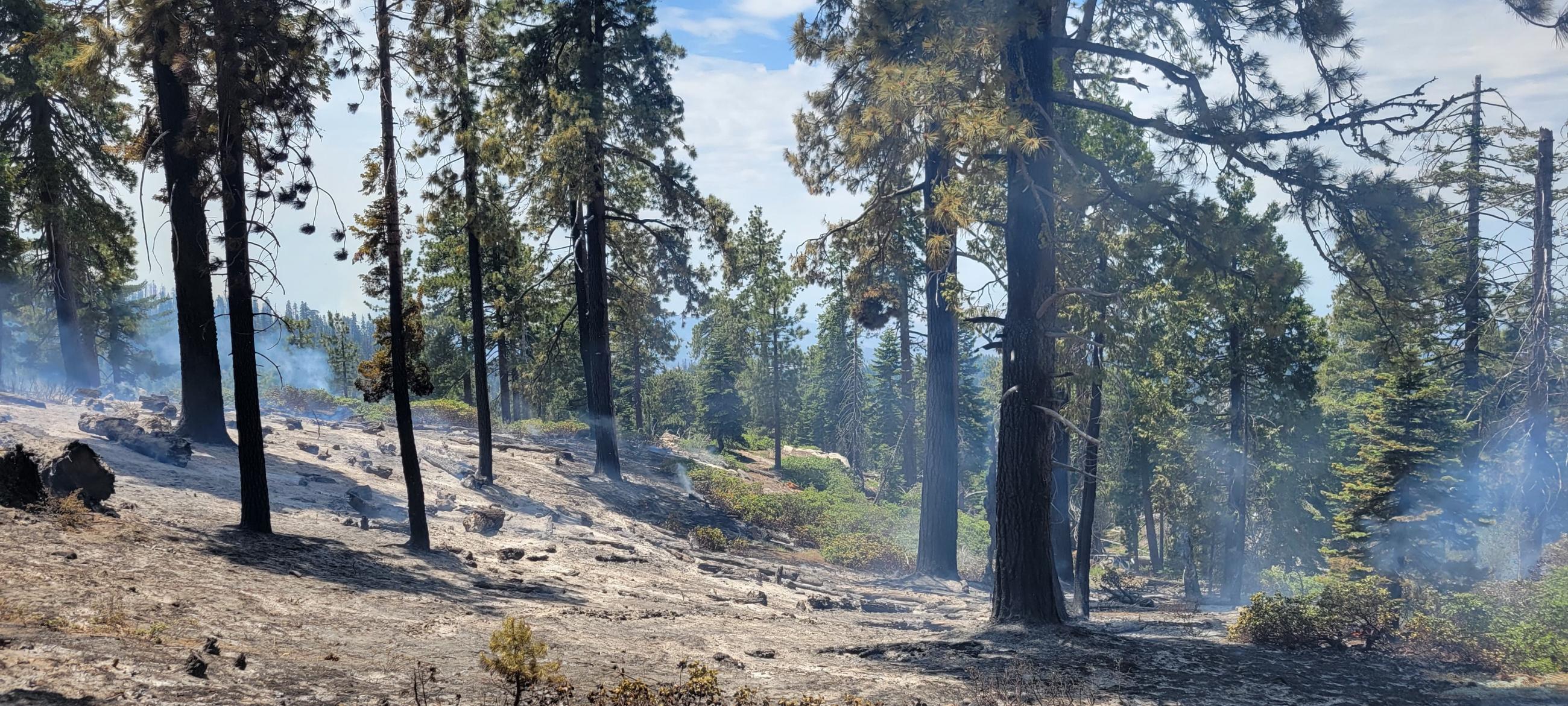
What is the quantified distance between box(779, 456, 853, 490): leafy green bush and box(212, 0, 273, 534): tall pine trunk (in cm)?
2685

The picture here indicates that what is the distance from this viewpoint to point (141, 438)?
15055 millimetres

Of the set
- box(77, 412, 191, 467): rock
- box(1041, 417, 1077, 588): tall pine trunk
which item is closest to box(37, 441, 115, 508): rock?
A: box(77, 412, 191, 467): rock

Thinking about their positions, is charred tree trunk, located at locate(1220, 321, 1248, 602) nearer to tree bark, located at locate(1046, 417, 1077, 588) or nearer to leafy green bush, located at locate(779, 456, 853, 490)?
tree bark, located at locate(1046, 417, 1077, 588)

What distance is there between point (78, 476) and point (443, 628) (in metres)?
5.46

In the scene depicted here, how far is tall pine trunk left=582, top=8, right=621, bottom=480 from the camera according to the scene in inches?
862

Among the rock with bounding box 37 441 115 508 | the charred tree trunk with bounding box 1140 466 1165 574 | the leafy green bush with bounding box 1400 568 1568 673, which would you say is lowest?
the charred tree trunk with bounding box 1140 466 1165 574

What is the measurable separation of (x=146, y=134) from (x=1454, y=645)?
1909 centimetres

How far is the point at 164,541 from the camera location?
10.0 meters

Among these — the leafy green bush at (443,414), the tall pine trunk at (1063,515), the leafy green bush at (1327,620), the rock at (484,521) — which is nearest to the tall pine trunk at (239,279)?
the rock at (484,521)

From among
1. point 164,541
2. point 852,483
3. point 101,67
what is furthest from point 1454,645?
point 852,483

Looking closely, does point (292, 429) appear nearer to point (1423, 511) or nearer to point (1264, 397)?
point (1423, 511)

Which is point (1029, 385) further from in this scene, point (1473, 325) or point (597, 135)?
point (1473, 325)

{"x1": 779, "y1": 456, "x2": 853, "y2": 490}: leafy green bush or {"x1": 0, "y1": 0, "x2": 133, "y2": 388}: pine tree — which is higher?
{"x1": 0, "y1": 0, "x2": 133, "y2": 388}: pine tree

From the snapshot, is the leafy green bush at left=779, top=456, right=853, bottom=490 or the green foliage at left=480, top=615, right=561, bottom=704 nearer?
the green foliage at left=480, top=615, right=561, bottom=704
